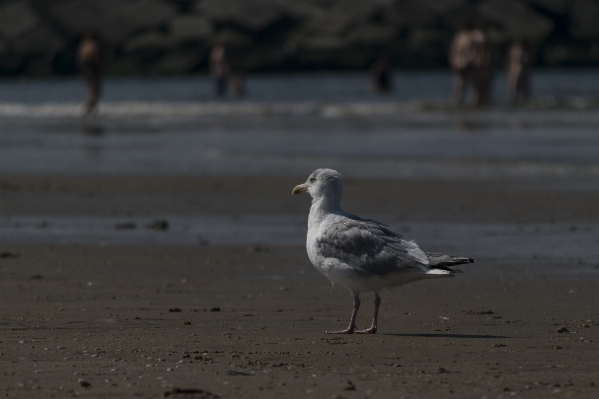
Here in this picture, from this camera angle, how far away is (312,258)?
6.68m

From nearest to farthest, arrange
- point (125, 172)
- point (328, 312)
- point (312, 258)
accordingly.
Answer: point (312, 258), point (328, 312), point (125, 172)

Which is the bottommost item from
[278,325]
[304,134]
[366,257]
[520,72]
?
[278,325]

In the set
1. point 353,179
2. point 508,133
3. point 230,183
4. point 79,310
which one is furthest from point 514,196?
point 508,133

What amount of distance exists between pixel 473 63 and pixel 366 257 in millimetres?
21737

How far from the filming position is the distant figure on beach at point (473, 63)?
89.5 ft

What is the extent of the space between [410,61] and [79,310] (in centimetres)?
4873

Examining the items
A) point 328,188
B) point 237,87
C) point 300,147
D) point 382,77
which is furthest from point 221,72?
point 328,188

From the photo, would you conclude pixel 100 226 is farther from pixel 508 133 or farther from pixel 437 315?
pixel 508 133

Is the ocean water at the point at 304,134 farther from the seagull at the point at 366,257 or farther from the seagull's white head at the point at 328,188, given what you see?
the seagull at the point at 366,257

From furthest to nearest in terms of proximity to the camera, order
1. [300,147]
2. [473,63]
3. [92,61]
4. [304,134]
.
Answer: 1. [92,61]
2. [473,63]
3. [304,134]
4. [300,147]

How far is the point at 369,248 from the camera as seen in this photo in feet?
21.3

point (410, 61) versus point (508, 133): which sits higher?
point (410, 61)

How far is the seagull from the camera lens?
6.32 metres

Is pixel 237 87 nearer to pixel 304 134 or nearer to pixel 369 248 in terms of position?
pixel 304 134
